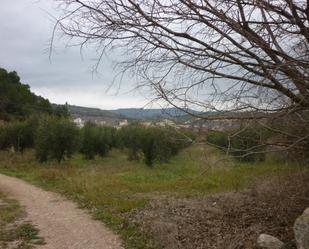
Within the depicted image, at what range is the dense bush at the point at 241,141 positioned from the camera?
571 centimetres

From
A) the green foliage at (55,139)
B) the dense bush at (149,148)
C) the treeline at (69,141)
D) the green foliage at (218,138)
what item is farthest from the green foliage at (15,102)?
the green foliage at (218,138)

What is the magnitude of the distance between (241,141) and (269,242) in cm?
155

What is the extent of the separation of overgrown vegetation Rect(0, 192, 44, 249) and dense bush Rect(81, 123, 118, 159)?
29.1 meters

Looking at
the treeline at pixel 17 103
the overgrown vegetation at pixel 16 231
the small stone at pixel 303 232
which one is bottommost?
the overgrown vegetation at pixel 16 231

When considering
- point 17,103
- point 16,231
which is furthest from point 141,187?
point 17,103

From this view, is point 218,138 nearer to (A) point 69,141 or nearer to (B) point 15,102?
(A) point 69,141

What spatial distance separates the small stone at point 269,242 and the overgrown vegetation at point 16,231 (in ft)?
12.2

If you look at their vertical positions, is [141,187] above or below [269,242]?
below

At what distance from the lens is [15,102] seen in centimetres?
6944

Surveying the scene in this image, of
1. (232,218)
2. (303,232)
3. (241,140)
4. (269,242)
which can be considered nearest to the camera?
(303,232)

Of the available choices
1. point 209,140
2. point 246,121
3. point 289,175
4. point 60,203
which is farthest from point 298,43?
point 60,203

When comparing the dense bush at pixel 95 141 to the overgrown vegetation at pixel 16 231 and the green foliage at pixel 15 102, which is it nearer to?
the green foliage at pixel 15 102

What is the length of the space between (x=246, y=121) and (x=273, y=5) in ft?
4.54

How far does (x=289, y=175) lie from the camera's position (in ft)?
27.5
